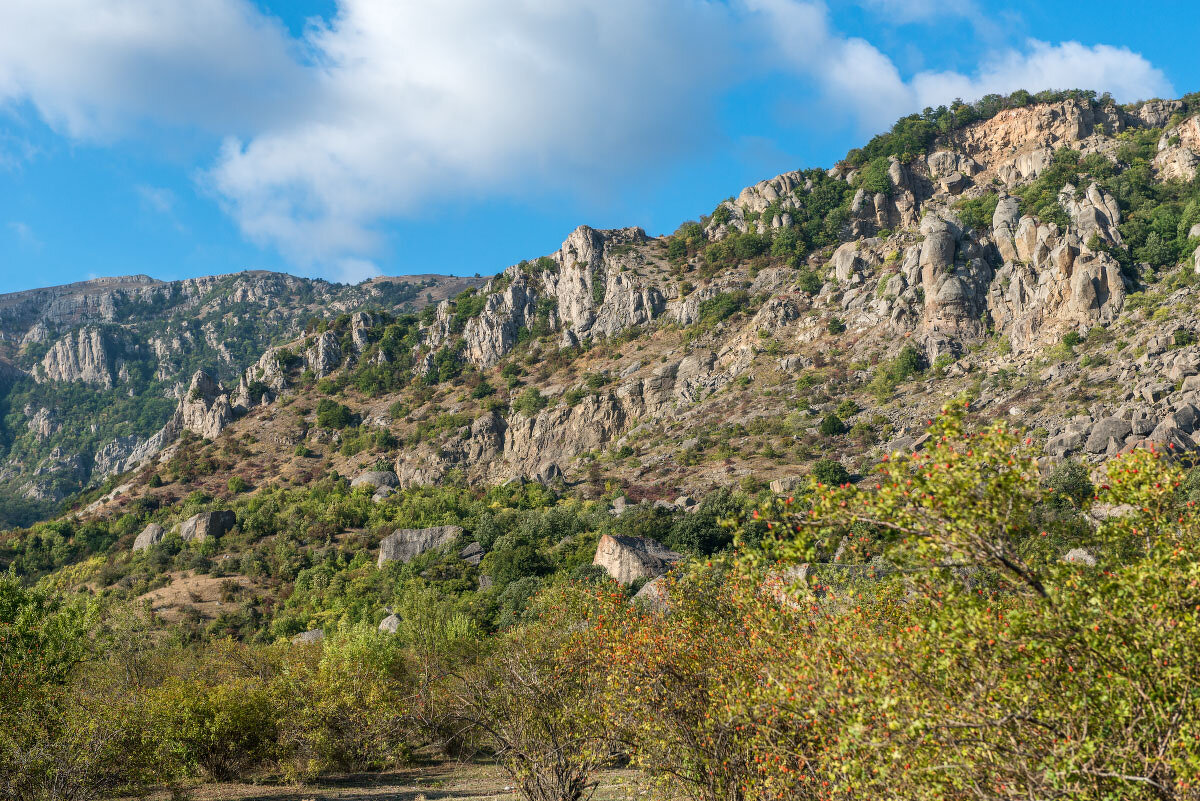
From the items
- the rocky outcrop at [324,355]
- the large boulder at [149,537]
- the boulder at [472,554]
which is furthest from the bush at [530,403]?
the large boulder at [149,537]

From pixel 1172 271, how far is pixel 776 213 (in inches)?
2242

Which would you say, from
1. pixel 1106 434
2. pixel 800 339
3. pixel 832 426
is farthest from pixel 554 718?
pixel 800 339

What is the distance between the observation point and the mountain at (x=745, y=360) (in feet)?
237

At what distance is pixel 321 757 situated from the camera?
30.9 meters

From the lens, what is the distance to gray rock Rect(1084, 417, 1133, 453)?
5731cm

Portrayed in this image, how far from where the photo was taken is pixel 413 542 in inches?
2874

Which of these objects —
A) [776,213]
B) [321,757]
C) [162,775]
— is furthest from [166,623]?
[776,213]

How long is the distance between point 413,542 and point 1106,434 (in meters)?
64.1

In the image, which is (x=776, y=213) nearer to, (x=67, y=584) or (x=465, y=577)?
(x=465, y=577)

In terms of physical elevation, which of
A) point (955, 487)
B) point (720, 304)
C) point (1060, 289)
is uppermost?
point (720, 304)

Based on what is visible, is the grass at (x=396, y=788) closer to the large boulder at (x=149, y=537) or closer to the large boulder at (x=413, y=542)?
the large boulder at (x=413, y=542)

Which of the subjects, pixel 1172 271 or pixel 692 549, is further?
pixel 1172 271

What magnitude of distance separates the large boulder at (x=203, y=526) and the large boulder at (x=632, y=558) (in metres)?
51.6

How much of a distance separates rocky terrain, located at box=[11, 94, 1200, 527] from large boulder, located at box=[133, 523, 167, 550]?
51.4 ft
